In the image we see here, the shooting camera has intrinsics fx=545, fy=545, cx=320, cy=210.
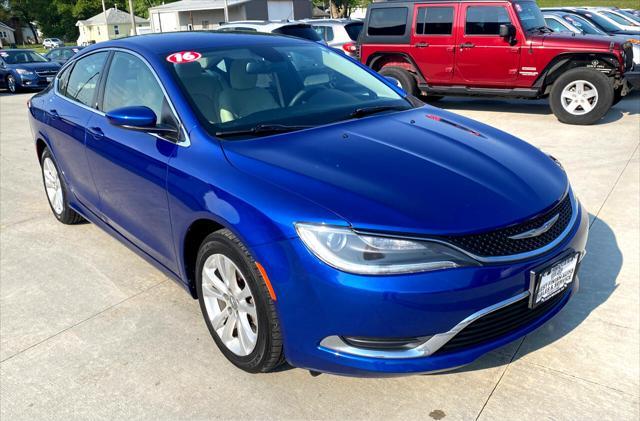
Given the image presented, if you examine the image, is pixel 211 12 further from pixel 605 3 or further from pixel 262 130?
pixel 262 130

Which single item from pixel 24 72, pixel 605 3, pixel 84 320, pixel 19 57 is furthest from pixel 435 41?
pixel 605 3

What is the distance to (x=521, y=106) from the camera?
10.3 metres

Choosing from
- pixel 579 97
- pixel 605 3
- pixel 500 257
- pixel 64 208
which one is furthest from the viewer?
pixel 605 3

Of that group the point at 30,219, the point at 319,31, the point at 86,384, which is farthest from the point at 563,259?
the point at 319,31

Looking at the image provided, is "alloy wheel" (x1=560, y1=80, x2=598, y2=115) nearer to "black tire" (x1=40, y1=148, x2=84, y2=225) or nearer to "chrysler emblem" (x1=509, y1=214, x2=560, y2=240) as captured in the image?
"chrysler emblem" (x1=509, y1=214, x2=560, y2=240)

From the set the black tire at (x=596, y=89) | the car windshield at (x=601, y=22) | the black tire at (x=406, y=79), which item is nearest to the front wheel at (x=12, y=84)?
the black tire at (x=406, y=79)

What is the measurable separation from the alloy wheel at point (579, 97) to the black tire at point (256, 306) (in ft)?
24.4

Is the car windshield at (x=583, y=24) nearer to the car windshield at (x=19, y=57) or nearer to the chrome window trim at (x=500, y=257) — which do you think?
the chrome window trim at (x=500, y=257)

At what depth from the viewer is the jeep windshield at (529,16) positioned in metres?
8.77

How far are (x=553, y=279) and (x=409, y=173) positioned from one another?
0.80 meters

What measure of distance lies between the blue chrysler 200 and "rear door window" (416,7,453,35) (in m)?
6.20

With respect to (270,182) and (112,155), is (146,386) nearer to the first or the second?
(270,182)

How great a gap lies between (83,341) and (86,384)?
44 centimetres

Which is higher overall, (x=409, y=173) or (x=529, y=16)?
(x=529, y=16)
